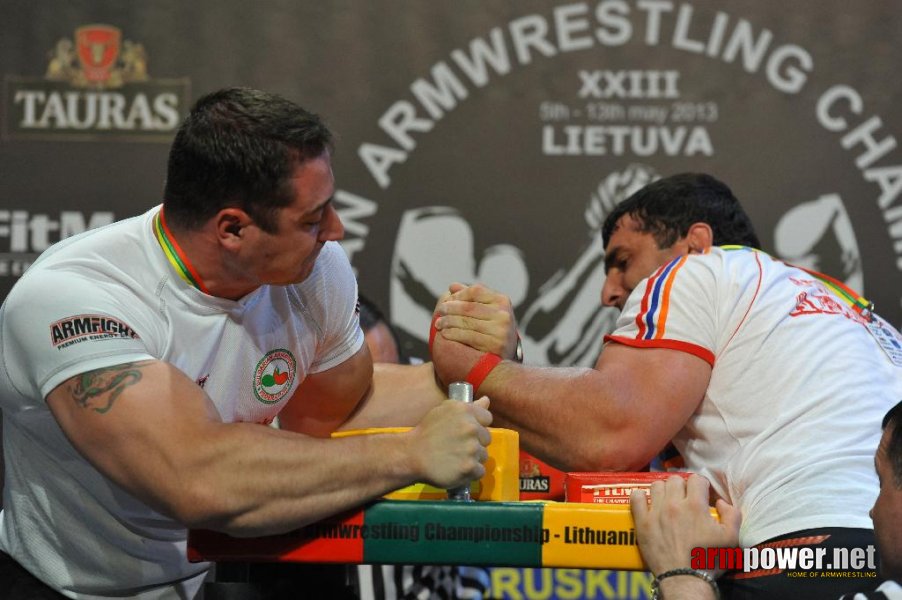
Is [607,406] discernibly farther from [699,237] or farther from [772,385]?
[699,237]

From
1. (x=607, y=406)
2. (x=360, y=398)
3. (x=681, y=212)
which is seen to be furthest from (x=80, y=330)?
(x=681, y=212)

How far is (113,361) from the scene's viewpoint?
1.54 metres

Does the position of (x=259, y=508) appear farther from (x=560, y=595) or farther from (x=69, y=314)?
(x=560, y=595)

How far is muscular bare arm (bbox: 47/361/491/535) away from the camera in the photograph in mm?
1486

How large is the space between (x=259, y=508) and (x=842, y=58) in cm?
252

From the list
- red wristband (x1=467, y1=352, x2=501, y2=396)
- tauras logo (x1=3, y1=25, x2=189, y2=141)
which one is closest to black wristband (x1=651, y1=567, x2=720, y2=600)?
red wristband (x1=467, y1=352, x2=501, y2=396)

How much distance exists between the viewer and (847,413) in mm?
1935

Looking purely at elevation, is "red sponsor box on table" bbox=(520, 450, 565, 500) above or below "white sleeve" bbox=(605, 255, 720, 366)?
below

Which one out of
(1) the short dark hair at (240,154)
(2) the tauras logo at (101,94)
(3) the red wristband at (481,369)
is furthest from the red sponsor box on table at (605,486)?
(2) the tauras logo at (101,94)

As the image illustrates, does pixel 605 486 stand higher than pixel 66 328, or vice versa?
pixel 66 328

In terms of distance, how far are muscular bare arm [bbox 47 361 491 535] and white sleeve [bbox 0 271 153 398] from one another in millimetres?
25

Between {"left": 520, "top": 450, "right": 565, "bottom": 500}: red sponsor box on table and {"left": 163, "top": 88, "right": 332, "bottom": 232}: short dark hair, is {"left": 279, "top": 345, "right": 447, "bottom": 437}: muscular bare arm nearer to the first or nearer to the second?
{"left": 520, "top": 450, "right": 565, "bottom": 500}: red sponsor box on table

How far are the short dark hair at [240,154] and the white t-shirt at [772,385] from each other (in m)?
0.75

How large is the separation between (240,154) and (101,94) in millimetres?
1807
